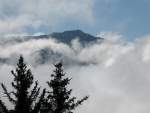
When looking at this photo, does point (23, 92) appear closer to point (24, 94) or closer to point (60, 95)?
point (24, 94)

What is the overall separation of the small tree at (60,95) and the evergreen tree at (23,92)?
5.47 meters

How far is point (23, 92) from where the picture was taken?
885 inches

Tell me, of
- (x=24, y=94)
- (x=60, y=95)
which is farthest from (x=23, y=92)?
(x=60, y=95)

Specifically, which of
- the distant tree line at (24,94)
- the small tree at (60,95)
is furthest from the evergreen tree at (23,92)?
the small tree at (60,95)

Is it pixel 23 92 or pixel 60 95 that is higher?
pixel 60 95

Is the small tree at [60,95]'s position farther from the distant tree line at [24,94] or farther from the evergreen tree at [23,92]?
the evergreen tree at [23,92]

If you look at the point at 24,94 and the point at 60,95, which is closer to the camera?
the point at 24,94

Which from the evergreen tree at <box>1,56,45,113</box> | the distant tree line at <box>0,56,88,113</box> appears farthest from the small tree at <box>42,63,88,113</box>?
the evergreen tree at <box>1,56,45,113</box>

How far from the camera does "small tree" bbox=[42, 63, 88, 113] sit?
2835 cm

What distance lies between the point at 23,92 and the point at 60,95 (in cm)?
714

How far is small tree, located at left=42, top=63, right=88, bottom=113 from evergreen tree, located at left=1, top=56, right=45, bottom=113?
5474 millimetres

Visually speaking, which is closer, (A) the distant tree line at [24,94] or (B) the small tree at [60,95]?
(A) the distant tree line at [24,94]

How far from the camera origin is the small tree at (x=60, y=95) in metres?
28.3

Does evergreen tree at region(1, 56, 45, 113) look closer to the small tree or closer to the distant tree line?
the distant tree line
